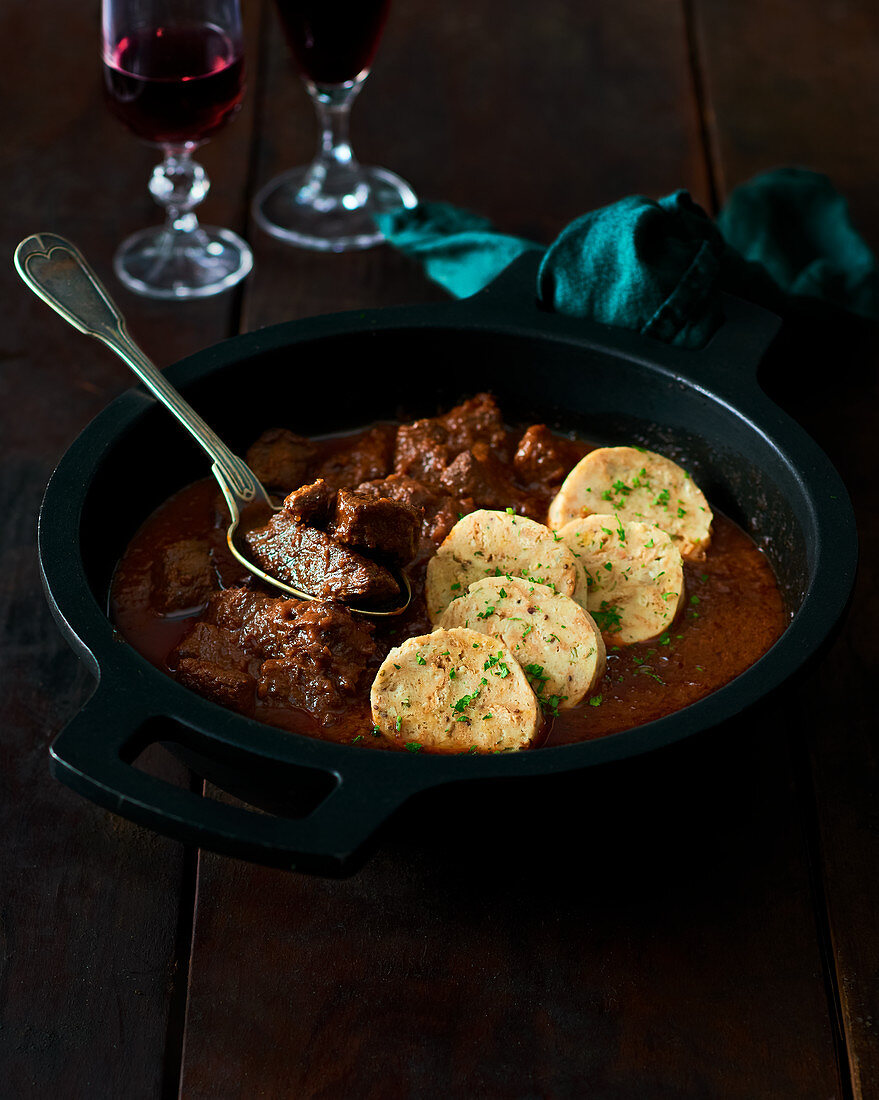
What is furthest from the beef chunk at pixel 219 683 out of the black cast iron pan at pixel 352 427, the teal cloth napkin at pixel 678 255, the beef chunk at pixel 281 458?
the teal cloth napkin at pixel 678 255

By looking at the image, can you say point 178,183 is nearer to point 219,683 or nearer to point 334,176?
point 334,176

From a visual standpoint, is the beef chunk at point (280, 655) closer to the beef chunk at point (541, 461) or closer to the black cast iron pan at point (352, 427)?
the black cast iron pan at point (352, 427)

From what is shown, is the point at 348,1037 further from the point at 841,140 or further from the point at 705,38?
the point at 705,38

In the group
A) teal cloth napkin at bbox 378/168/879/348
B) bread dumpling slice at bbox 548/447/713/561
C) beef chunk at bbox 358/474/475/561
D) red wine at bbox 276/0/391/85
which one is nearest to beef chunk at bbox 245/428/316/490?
beef chunk at bbox 358/474/475/561

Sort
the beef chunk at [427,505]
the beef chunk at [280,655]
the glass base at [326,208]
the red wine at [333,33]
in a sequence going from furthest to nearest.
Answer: the glass base at [326,208]
the red wine at [333,33]
the beef chunk at [427,505]
the beef chunk at [280,655]

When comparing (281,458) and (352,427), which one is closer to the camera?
(281,458)

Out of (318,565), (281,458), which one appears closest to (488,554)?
(318,565)

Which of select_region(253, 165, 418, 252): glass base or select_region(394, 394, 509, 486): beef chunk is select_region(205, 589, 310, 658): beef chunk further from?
select_region(253, 165, 418, 252): glass base
